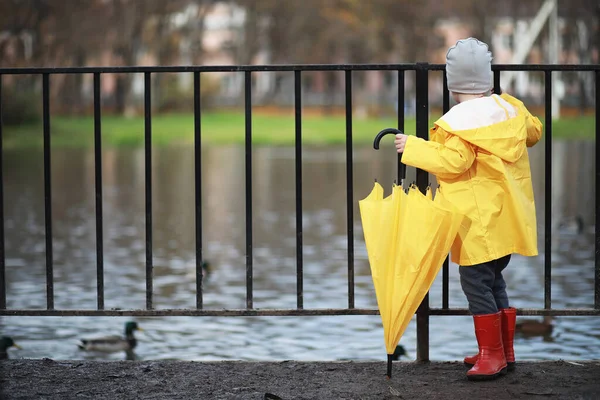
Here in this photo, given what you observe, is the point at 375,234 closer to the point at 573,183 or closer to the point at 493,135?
the point at 493,135

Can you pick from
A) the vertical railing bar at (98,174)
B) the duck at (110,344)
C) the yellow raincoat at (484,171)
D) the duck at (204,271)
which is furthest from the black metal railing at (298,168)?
the duck at (204,271)

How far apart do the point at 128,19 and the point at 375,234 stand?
5889 centimetres

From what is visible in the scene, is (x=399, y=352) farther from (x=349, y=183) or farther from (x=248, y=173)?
(x=248, y=173)

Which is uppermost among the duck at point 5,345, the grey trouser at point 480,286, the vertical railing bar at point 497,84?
the vertical railing bar at point 497,84

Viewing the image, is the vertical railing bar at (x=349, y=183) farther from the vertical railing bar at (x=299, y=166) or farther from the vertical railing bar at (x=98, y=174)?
the vertical railing bar at (x=98, y=174)

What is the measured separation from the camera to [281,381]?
14.0 feet

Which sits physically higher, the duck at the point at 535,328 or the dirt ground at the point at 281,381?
the dirt ground at the point at 281,381

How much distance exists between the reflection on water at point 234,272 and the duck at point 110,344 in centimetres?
9

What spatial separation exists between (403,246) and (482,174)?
411 mm

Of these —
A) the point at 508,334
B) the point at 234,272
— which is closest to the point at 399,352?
the point at 508,334

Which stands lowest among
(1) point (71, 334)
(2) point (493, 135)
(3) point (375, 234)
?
(1) point (71, 334)

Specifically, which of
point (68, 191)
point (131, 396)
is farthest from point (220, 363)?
point (68, 191)

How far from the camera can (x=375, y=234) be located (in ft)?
13.8

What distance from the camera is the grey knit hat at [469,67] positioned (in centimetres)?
426
